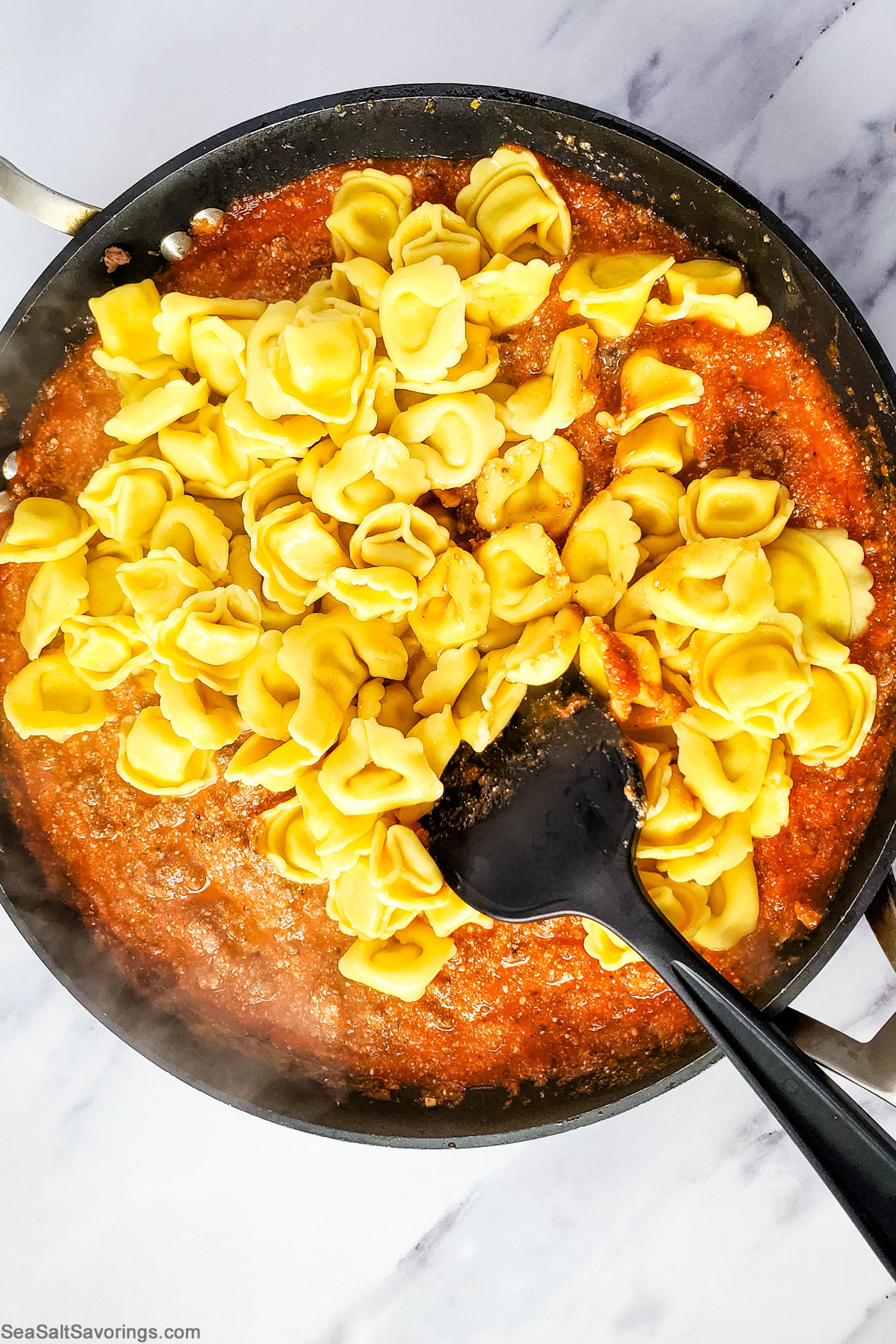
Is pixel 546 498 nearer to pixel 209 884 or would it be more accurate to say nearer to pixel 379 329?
pixel 379 329

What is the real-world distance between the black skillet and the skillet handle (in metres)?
0.05

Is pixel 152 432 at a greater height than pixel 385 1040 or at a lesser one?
greater

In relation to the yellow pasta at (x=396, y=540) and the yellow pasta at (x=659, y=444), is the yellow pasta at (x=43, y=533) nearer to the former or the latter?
the yellow pasta at (x=396, y=540)

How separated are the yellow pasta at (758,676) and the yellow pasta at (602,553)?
18cm

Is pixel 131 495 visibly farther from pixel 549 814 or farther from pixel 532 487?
pixel 549 814

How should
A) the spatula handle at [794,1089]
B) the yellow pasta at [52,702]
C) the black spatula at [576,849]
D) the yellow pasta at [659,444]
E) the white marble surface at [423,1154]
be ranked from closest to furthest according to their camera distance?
the spatula handle at [794,1089] < the black spatula at [576,849] < the yellow pasta at [659,444] < the yellow pasta at [52,702] < the white marble surface at [423,1154]

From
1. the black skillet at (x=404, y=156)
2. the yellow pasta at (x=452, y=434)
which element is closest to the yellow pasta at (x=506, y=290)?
the yellow pasta at (x=452, y=434)

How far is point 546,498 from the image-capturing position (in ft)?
5.88

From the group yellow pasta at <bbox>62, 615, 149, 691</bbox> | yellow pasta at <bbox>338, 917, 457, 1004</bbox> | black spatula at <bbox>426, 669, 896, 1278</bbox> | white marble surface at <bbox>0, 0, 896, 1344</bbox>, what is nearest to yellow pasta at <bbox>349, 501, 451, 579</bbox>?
black spatula at <bbox>426, 669, 896, 1278</bbox>

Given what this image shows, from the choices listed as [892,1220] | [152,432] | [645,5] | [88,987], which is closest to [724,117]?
[645,5]

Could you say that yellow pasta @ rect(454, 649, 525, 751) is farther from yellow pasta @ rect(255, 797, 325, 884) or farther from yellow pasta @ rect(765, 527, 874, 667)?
yellow pasta @ rect(765, 527, 874, 667)

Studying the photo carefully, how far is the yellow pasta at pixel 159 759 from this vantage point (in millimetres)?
1773

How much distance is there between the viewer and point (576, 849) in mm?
1614

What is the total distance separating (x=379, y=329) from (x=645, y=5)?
3.37 feet
